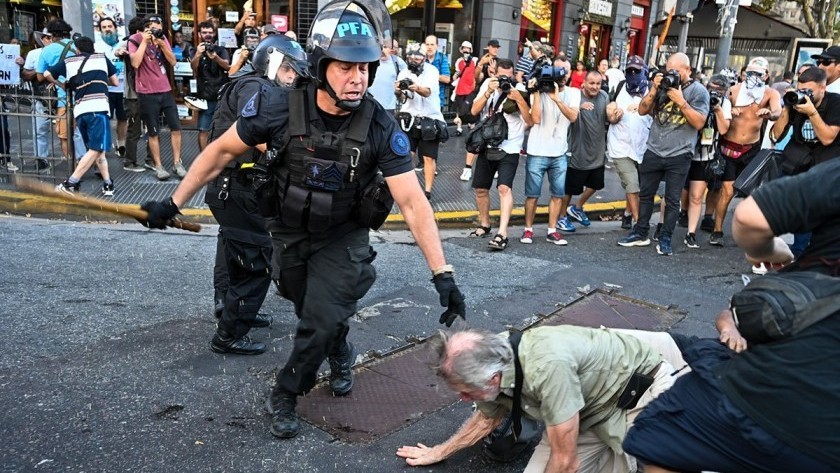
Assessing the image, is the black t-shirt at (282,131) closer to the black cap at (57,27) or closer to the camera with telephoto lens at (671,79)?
the camera with telephoto lens at (671,79)

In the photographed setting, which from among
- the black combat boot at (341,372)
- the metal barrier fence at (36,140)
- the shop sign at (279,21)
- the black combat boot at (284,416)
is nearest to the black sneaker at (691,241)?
the black combat boot at (341,372)

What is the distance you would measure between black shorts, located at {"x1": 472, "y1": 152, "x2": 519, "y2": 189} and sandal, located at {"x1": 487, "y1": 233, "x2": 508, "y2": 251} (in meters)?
0.56

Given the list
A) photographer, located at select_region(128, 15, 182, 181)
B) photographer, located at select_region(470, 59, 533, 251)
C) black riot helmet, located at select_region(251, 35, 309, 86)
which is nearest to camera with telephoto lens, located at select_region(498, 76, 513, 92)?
photographer, located at select_region(470, 59, 533, 251)

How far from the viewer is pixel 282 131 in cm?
317

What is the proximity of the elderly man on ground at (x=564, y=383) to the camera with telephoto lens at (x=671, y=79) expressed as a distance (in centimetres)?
401

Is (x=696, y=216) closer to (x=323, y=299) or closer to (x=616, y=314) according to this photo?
(x=616, y=314)

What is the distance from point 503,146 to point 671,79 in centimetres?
165

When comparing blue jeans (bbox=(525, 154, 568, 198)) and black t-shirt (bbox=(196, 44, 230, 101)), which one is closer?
blue jeans (bbox=(525, 154, 568, 198))

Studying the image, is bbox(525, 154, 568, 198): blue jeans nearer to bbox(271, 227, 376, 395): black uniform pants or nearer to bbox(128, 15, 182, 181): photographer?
bbox(271, 227, 376, 395): black uniform pants

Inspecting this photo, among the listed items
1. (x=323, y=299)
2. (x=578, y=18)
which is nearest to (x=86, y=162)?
(x=323, y=299)

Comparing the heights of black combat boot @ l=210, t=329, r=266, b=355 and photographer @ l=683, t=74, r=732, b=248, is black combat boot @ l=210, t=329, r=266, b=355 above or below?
below

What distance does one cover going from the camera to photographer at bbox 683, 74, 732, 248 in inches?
271

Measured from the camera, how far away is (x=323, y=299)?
3.22m

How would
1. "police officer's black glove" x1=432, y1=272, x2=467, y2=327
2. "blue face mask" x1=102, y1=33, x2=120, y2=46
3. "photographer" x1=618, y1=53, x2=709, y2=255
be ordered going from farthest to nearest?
1. "blue face mask" x1=102, y1=33, x2=120, y2=46
2. "photographer" x1=618, y1=53, x2=709, y2=255
3. "police officer's black glove" x1=432, y1=272, x2=467, y2=327
